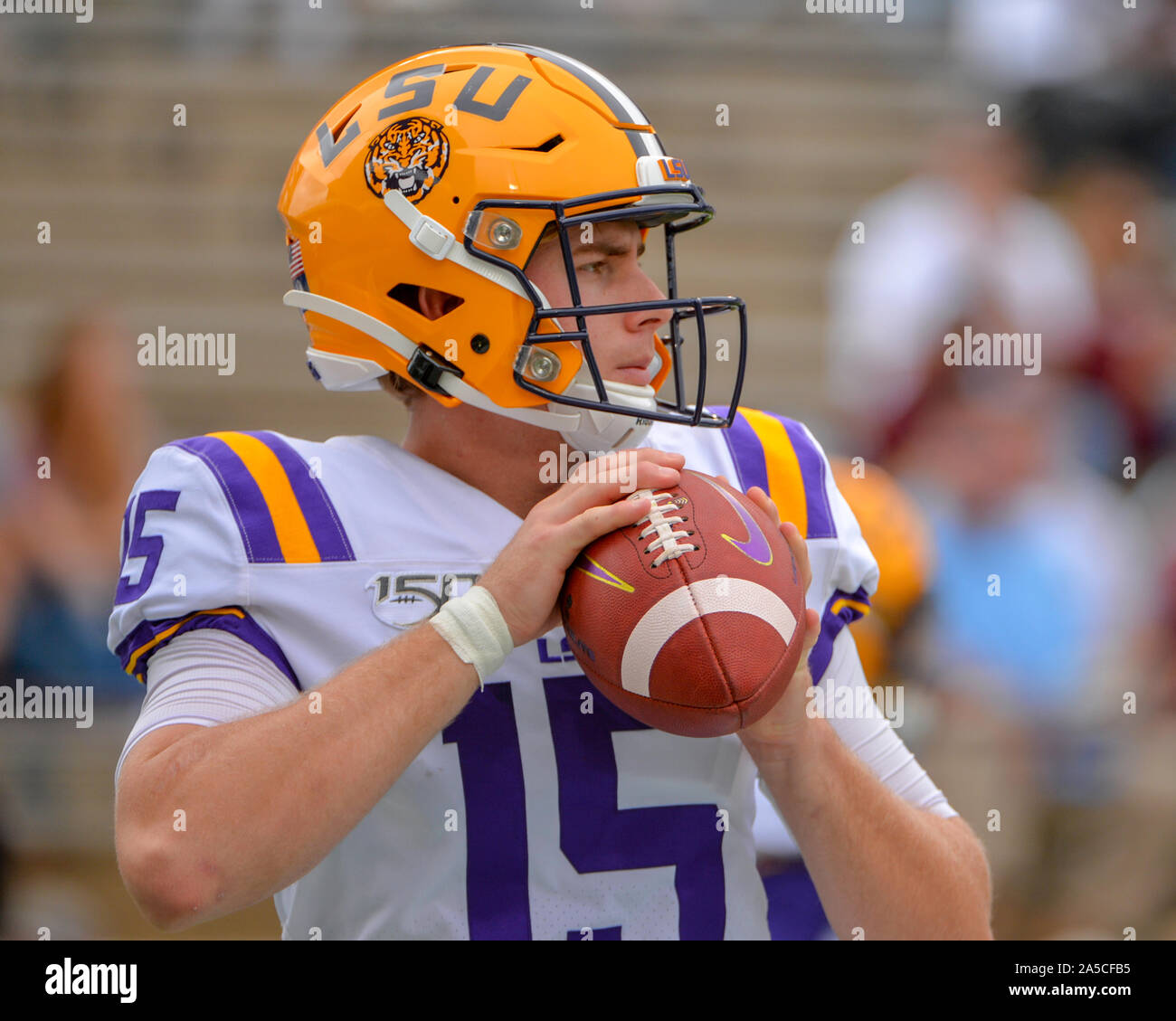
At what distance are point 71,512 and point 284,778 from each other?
8.34 ft

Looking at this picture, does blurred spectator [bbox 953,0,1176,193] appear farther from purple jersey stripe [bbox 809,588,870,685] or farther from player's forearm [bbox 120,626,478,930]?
player's forearm [bbox 120,626,478,930]

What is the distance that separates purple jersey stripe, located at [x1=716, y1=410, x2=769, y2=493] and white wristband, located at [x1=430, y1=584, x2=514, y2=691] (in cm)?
46

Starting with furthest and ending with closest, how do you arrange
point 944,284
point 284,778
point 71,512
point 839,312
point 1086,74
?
point 1086,74, point 839,312, point 944,284, point 71,512, point 284,778

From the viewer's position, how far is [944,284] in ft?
14.5

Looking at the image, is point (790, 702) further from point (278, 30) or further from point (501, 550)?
point (278, 30)

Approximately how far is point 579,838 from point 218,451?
24.8 inches

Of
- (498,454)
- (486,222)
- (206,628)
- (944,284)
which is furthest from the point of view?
(944,284)

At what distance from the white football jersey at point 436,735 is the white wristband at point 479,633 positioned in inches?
6.6

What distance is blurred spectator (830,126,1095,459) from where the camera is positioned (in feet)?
14.0

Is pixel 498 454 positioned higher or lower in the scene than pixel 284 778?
higher

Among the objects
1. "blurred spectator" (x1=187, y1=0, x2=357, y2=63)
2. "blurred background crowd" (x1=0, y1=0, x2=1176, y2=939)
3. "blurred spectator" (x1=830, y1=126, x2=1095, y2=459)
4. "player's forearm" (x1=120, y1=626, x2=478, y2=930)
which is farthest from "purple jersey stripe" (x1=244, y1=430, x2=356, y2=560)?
"blurred spectator" (x1=187, y1=0, x2=357, y2=63)

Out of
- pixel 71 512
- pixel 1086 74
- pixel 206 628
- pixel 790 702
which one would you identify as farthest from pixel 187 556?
pixel 1086 74

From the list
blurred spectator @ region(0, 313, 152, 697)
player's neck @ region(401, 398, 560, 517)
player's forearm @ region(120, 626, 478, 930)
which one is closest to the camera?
player's forearm @ region(120, 626, 478, 930)
